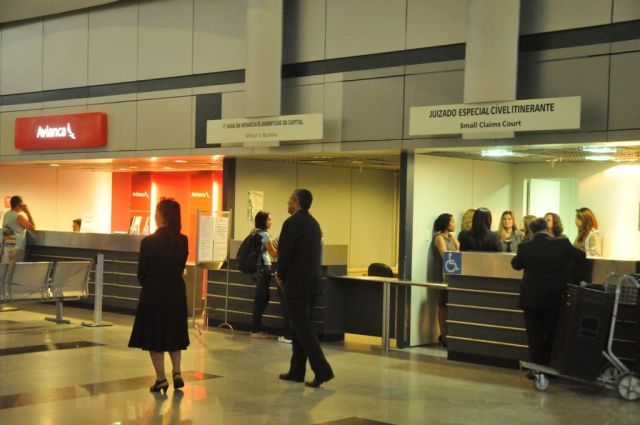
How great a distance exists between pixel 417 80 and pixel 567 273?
11.3ft

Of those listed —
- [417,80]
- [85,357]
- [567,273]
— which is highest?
[417,80]

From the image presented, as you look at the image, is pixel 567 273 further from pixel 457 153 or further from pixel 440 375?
pixel 457 153

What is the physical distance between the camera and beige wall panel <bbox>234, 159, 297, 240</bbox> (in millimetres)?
13914

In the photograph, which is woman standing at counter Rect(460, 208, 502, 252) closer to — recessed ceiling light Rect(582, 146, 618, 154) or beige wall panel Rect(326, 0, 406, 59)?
recessed ceiling light Rect(582, 146, 618, 154)

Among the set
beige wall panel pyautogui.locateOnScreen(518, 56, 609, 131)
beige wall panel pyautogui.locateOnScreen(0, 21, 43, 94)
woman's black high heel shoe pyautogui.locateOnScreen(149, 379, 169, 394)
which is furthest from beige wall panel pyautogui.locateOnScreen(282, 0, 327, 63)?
beige wall panel pyautogui.locateOnScreen(0, 21, 43, 94)

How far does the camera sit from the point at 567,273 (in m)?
8.88

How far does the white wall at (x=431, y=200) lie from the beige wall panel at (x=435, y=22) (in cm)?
152

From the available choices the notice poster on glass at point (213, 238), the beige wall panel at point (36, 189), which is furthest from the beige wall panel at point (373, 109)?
the beige wall panel at point (36, 189)

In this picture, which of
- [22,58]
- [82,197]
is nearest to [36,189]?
[82,197]

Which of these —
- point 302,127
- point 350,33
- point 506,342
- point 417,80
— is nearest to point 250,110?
point 302,127

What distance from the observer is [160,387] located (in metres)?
8.12

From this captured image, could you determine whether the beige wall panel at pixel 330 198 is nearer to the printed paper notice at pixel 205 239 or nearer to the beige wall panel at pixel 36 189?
the printed paper notice at pixel 205 239

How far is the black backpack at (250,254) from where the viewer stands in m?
11.7

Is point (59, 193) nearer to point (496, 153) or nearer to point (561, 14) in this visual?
point (496, 153)
